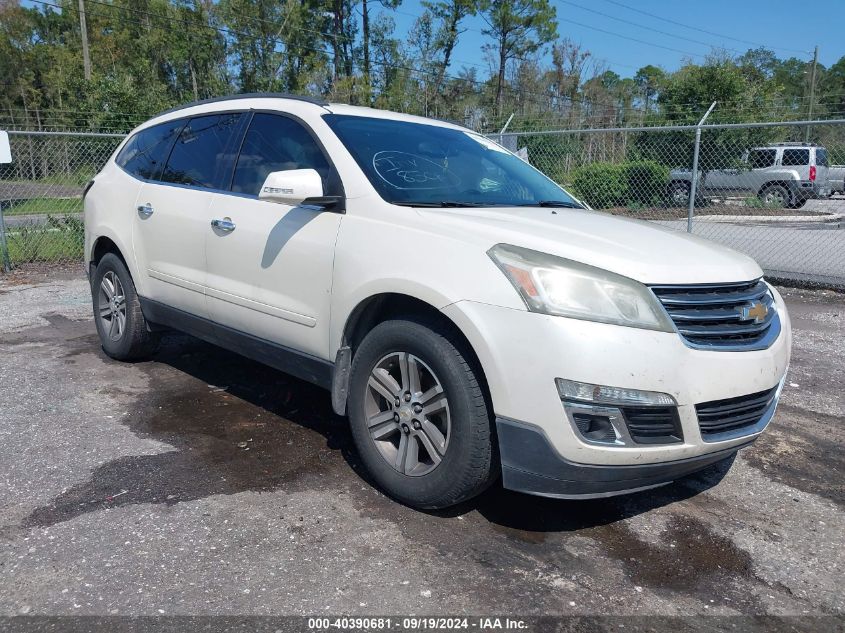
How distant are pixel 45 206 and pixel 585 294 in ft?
35.5

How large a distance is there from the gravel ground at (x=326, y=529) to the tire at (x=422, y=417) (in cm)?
20

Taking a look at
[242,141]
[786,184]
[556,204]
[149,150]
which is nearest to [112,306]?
[149,150]

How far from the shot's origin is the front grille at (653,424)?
263cm

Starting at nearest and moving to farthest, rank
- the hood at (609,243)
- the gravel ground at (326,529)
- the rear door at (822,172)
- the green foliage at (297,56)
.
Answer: the gravel ground at (326,529) → the hood at (609,243) → the rear door at (822,172) → the green foliage at (297,56)

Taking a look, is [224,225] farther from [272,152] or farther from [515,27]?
[515,27]

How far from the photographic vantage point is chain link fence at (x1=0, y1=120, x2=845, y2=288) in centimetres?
1043

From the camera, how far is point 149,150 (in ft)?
16.5

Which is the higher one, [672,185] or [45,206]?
[672,185]

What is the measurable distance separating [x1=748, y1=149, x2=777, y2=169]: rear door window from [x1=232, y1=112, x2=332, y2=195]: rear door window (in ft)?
42.2

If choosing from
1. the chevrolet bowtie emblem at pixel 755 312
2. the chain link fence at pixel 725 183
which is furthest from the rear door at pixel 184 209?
the chain link fence at pixel 725 183

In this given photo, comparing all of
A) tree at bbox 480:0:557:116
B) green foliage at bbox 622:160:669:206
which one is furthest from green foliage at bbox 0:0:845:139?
green foliage at bbox 622:160:669:206

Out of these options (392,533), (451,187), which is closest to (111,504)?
(392,533)

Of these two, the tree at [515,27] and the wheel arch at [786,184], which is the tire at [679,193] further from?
the tree at [515,27]

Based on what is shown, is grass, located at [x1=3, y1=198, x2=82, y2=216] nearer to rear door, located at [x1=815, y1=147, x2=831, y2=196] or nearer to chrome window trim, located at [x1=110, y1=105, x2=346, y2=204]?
chrome window trim, located at [x1=110, y1=105, x2=346, y2=204]
